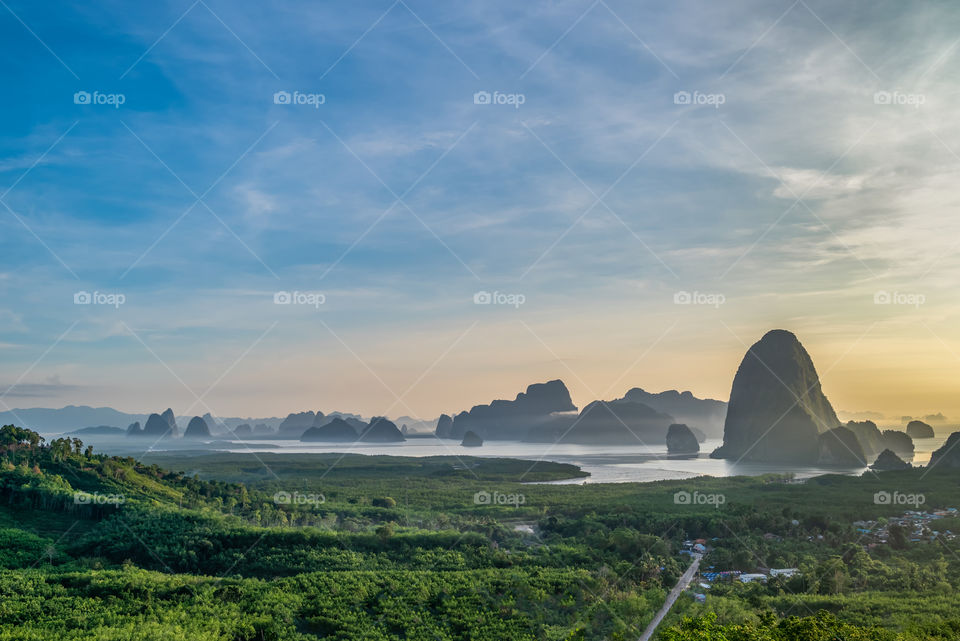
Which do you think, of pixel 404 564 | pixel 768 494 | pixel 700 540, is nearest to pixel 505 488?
pixel 768 494

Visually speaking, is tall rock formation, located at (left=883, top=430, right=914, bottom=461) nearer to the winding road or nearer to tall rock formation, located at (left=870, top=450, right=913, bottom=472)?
tall rock formation, located at (left=870, top=450, right=913, bottom=472)

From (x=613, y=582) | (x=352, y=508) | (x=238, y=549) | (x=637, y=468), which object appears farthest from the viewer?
(x=637, y=468)

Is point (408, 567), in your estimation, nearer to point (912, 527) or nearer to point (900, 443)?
point (912, 527)

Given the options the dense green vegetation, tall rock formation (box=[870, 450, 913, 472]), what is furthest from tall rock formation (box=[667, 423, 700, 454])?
the dense green vegetation

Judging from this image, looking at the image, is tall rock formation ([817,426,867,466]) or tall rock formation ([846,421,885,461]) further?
tall rock formation ([846,421,885,461])

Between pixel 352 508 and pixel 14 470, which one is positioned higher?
pixel 14 470

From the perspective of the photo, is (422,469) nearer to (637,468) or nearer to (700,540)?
(637,468)
